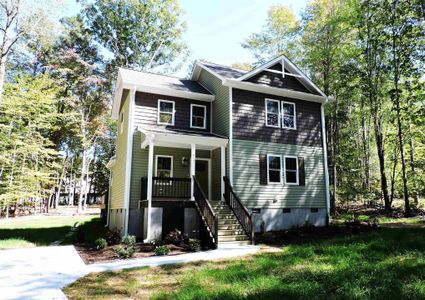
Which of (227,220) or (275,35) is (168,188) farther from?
(275,35)

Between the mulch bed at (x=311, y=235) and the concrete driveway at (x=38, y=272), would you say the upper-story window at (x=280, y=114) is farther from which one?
the concrete driveway at (x=38, y=272)

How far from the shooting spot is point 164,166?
13367 mm

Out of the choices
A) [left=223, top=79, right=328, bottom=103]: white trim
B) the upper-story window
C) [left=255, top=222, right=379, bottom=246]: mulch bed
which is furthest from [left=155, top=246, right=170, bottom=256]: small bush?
the upper-story window

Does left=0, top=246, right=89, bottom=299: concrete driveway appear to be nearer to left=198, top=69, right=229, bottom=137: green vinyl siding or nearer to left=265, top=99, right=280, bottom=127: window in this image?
left=198, top=69, right=229, bottom=137: green vinyl siding

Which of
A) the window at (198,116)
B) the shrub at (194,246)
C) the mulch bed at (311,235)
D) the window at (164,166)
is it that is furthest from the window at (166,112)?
the mulch bed at (311,235)

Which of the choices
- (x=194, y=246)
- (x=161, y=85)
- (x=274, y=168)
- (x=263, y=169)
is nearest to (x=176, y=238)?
(x=194, y=246)

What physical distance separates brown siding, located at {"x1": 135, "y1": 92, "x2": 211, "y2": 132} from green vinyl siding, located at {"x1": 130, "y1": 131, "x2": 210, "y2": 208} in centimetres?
80

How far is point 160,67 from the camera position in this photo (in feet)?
96.8

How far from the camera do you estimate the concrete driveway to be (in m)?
5.39

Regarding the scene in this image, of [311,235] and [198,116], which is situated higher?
[198,116]

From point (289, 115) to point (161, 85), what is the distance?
624 cm

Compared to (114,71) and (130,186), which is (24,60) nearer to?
(114,71)

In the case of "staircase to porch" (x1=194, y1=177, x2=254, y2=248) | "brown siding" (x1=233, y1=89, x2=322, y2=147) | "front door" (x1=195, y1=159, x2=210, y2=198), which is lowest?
"staircase to porch" (x1=194, y1=177, x2=254, y2=248)

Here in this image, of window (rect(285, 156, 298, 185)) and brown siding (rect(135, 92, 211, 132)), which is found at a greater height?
brown siding (rect(135, 92, 211, 132))
